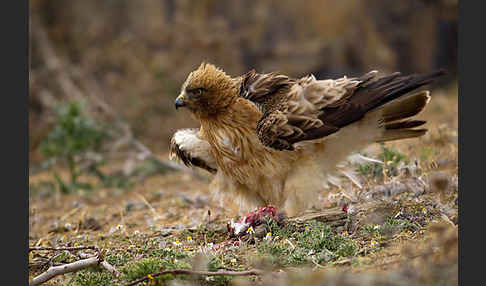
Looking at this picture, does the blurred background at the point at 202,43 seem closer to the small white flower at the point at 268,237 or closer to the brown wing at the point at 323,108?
the brown wing at the point at 323,108

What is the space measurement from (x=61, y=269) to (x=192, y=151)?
210cm

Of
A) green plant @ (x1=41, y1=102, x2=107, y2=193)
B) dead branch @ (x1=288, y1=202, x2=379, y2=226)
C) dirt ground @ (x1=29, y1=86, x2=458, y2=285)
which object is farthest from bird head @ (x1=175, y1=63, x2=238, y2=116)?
green plant @ (x1=41, y1=102, x2=107, y2=193)

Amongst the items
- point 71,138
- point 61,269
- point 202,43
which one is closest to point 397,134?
point 61,269

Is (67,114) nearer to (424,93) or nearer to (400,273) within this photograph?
(424,93)

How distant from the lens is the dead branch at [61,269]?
10.9 feet

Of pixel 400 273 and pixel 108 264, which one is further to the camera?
pixel 108 264

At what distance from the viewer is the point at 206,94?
4.79 metres

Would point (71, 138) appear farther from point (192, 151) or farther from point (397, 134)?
point (397, 134)

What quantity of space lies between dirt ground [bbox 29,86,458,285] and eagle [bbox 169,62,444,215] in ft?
1.66

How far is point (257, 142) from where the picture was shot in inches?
185

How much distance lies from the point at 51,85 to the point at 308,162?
27.6 ft

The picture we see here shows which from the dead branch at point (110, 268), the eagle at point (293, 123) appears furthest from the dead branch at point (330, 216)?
the dead branch at point (110, 268)

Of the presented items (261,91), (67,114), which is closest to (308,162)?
(261,91)

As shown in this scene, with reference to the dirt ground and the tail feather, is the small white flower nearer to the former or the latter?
the dirt ground
